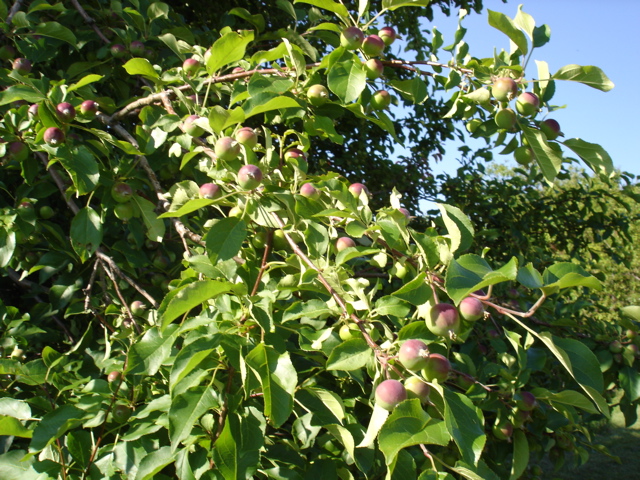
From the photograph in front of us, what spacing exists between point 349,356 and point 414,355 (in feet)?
0.39

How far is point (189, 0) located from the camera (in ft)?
10.6

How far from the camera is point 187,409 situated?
1020 mm

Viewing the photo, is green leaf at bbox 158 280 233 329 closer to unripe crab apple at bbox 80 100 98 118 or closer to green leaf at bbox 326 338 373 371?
green leaf at bbox 326 338 373 371

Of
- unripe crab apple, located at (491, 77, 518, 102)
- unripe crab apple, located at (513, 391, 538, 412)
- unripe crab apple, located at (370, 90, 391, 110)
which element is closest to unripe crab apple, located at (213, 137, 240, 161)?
unripe crab apple, located at (370, 90, 391, 110)

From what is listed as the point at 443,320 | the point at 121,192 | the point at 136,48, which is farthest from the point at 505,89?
the point at 136,48

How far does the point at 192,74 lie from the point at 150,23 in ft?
2.37

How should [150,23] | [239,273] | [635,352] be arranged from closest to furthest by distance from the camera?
[239,273], [635,352], [150,23]

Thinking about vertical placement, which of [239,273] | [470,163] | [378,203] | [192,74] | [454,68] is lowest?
[378,203]

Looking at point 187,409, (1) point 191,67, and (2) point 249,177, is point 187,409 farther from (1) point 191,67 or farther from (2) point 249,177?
(1) point 191,67

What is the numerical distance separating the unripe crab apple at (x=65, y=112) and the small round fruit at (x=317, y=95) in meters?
0.71

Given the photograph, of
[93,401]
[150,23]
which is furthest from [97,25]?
[93,401]

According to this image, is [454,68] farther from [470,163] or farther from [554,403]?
[470,163]

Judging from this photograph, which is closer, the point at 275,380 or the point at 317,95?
the point at 275,380

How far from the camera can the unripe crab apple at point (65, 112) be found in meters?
1.48
